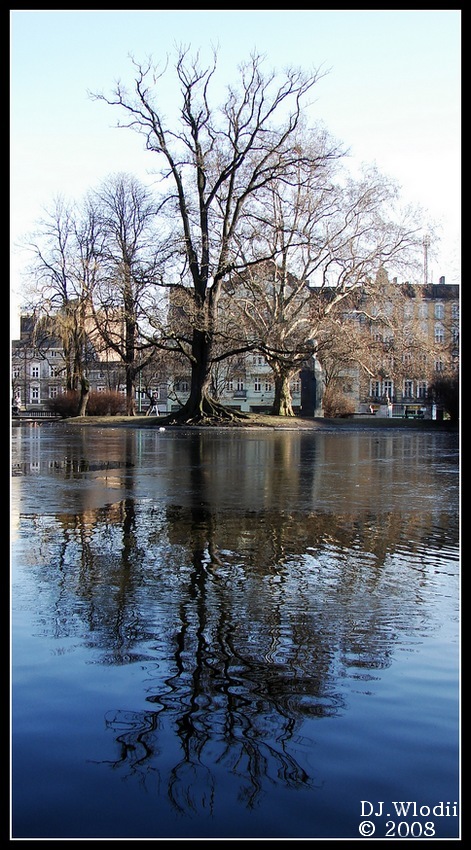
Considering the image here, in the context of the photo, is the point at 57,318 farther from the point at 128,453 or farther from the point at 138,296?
the point at 128,453

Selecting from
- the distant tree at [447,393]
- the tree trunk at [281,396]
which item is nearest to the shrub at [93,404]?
the tree trunk at [281,396]

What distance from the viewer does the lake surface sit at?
10.4 ft

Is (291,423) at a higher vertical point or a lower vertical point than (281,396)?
lower

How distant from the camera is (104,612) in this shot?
19.1ft

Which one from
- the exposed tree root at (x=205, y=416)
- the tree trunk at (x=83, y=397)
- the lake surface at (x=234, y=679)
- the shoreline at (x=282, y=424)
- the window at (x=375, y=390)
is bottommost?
the lake surface at (x=234, y=679)

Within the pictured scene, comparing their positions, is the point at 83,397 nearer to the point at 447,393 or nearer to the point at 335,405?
the point at 335,405

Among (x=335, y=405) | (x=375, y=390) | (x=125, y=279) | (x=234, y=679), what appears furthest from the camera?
(x=375, y=390)

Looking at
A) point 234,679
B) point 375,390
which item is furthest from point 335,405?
point 234,679

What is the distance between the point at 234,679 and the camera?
14.6ft

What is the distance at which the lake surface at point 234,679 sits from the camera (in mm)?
3184

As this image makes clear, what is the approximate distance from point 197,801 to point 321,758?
0.59 meters

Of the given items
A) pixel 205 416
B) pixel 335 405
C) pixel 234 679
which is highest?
pixel 335 405

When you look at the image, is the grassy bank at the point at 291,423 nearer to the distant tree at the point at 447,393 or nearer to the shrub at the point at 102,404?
the distant tree at the point at 447,393
